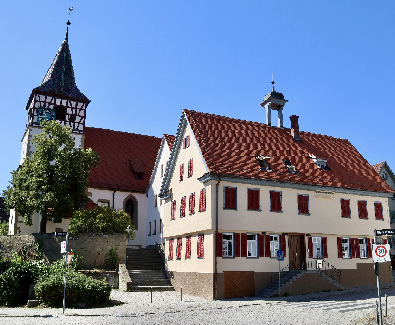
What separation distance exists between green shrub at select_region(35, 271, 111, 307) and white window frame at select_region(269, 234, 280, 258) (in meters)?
9.91

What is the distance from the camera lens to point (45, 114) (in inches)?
1572

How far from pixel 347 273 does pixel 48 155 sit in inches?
839

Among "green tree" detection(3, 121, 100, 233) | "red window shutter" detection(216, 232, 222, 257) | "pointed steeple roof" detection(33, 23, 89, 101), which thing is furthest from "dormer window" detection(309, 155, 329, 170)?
"pointed steeple roof" detection(33, 23, 89, 101)

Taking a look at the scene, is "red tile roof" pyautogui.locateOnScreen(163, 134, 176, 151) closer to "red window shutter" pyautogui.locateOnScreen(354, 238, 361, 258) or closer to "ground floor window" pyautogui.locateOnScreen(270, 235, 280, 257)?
"ground floor window" pyautogui.locateOnScreen(270, 235, 280, 257)

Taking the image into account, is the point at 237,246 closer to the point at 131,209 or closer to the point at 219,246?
the point at 219,246

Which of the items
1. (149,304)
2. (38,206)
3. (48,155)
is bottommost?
(149,304)

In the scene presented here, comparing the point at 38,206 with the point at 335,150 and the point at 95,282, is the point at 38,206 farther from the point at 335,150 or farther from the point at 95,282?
the point at 335,150

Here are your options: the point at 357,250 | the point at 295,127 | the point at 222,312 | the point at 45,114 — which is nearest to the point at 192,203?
the point at 222,312

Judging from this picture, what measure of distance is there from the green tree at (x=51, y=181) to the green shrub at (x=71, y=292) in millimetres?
9923

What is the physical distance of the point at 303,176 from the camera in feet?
91.6

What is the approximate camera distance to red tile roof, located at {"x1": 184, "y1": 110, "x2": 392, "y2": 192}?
2641 centimetres

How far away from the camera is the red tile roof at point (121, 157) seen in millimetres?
41284

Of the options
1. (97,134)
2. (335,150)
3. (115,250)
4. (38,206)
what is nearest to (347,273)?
(335,150)

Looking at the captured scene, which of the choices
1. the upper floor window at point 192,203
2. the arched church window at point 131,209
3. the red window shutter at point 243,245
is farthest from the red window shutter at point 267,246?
the arched church window at point 131,209
